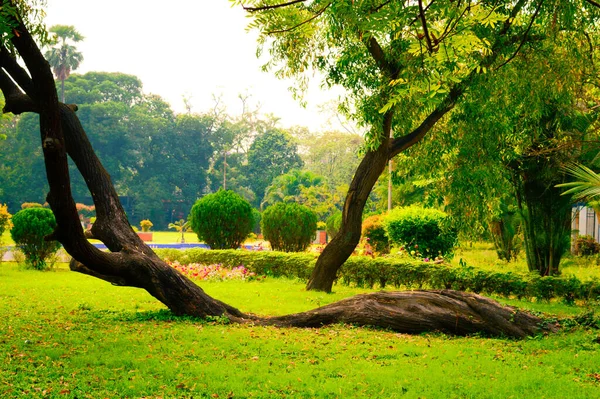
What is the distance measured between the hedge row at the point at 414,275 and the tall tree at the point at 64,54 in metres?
38.2

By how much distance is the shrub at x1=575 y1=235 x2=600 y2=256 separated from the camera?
2130 cm

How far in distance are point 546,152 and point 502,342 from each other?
6.26 m

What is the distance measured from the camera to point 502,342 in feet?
23.3

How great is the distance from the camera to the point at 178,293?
7898 mm

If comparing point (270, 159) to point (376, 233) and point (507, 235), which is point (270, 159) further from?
point (507, 235)

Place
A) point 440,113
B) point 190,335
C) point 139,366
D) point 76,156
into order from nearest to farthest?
point 139,366, point 190,335, point 76,156, point 440,113

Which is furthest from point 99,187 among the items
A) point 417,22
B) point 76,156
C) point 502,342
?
point 417,22

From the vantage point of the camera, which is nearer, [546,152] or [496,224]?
[546,152]

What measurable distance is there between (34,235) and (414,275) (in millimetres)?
9482

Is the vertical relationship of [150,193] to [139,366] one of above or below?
above

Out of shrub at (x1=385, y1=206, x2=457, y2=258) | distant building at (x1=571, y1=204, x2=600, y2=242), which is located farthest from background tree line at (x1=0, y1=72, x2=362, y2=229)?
shrub at (x1=385, y1=206, x2=457, y2=258)

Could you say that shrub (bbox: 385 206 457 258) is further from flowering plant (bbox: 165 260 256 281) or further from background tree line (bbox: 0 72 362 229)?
background tree line (bbox: 0 72 362 229)

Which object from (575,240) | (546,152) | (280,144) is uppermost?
(280,144)

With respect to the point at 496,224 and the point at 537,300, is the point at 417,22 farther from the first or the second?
the point at 496,224
